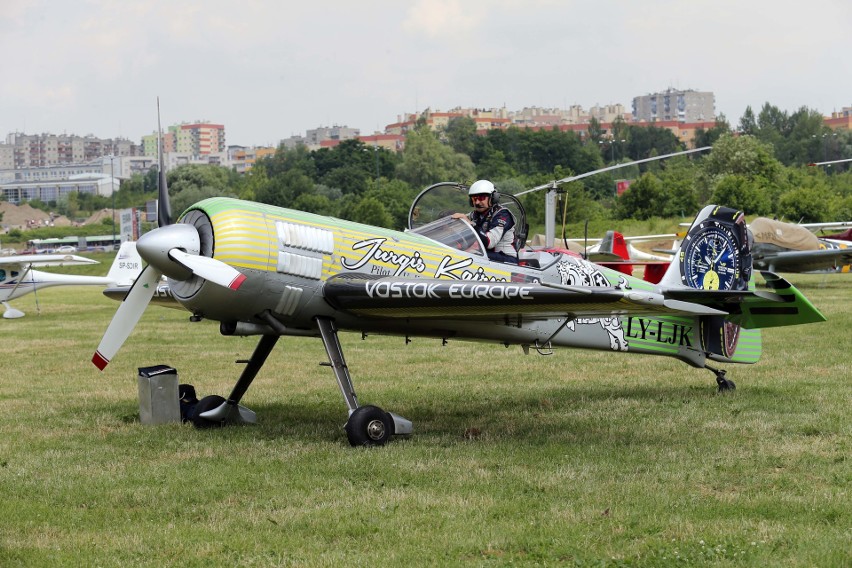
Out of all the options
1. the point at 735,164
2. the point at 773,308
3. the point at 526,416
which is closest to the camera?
the point at 526,416

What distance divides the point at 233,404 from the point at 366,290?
85.8 inches

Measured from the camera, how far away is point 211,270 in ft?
27.4

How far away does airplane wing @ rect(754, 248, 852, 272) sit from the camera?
29359 mm

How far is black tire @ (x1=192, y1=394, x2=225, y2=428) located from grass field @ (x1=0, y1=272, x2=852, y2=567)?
175mm

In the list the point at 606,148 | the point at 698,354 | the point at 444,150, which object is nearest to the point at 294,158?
the point at 444,150

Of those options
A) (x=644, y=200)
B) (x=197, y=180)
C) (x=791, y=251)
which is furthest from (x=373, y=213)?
(x=197, y=180)

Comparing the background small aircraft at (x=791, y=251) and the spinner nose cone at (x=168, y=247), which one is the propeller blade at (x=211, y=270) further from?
the background small aircraft at (x=791, y=251)

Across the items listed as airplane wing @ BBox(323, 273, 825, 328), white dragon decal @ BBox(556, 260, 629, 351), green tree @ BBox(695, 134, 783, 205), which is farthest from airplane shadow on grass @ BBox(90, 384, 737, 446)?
green tree @ BBox(695, 134, 783, 205)

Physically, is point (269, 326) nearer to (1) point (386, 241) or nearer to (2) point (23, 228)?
(1) point (386, 241)

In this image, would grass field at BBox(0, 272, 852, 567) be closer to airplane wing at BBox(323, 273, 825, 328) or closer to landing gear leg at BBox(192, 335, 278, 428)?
landing gear leg at BBox(192, 335, 278, 428)

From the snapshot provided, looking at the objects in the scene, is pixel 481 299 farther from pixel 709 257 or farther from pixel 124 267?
pixel 124 267

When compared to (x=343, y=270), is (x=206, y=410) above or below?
below

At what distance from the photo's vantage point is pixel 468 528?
6121mm

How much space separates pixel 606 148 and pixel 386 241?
15239 centimetres
